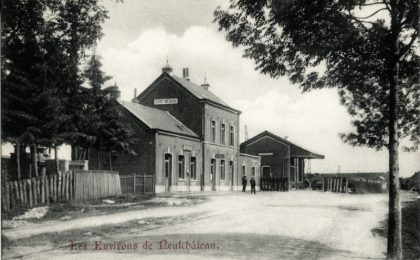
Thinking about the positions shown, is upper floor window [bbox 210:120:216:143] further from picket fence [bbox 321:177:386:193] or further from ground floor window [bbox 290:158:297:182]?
ground floor window [bbox 290:158:297:182]

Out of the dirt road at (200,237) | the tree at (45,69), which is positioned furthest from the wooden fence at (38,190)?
the dirt road at (200,237)

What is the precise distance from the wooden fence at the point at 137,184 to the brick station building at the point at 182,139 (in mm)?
2209

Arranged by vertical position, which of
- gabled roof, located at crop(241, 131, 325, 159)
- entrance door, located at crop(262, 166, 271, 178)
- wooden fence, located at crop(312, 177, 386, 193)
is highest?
gabled roof, located at crop(241, 131, 325, 159)

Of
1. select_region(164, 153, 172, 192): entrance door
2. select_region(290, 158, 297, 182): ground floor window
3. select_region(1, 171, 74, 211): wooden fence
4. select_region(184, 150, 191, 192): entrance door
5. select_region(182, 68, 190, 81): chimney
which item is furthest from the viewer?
select_region(290, 158, 297, 182): ground floor window

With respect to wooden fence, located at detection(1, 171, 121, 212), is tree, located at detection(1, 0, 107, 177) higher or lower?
higher

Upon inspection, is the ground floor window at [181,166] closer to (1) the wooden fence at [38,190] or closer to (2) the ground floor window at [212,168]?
(2) the ground floor window at [212,168]

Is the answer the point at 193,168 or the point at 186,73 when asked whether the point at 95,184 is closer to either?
the point at 193,168

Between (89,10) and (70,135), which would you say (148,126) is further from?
(89,10)

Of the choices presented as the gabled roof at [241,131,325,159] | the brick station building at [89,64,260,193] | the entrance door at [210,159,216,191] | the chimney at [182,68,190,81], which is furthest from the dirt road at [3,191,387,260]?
the gabled roof at [241,131,325,159]

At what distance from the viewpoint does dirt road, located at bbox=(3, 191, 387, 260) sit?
9195mm

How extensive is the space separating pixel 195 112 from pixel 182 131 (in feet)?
9.68

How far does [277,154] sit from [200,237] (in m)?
39.9

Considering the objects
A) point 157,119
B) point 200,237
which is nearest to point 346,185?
point 157,119

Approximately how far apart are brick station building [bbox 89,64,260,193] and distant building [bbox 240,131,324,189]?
3.98 m
